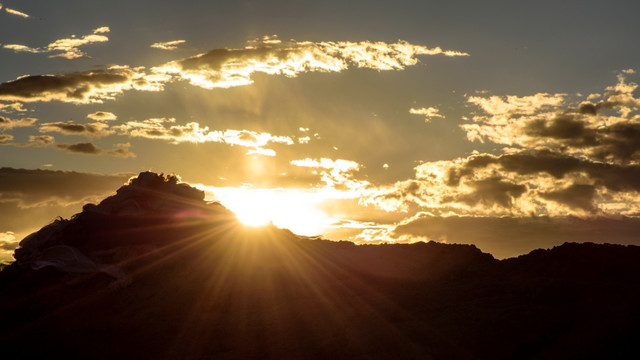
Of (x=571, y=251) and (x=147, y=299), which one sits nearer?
(x=147, y=299)

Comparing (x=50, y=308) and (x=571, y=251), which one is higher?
(x=571, y=251)

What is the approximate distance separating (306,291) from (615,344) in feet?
34.3

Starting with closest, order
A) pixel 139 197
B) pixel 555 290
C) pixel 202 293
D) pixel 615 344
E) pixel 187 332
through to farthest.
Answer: pixel 615 344 → pixel 187 332 → pixel 555 290 → pixel 202 293 → pixel 139 197

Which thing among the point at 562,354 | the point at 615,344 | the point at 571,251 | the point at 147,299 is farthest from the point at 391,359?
the point at 571,251

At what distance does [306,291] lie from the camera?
2000 cm

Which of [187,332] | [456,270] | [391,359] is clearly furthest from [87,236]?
[456,270]

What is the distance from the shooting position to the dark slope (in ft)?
50.9

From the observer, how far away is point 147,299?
1892 cm

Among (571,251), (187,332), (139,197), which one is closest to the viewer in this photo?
(187,332)

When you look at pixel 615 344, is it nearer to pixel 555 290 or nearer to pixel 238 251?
pixel 555 290

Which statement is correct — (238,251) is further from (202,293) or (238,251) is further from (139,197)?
(139,197)

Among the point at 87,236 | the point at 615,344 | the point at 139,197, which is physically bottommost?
the point at 615,344

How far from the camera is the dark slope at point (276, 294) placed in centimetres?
1552

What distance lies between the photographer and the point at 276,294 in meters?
19.6
